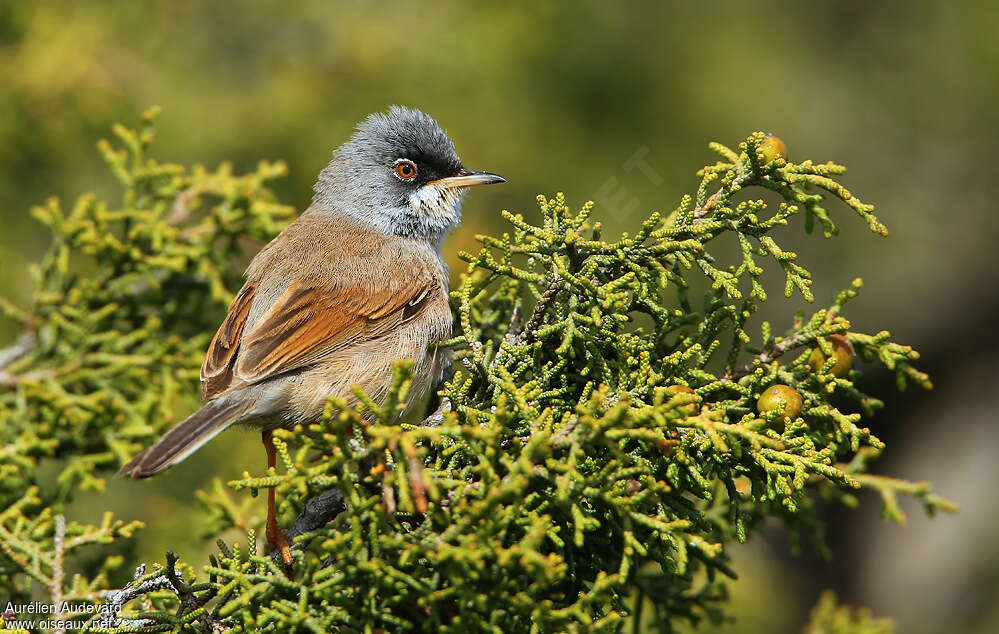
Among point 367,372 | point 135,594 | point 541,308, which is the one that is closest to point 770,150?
point 541,308

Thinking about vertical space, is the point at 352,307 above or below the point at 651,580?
above

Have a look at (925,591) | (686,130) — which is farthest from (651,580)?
(925,591)

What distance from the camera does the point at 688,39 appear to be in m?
7.62

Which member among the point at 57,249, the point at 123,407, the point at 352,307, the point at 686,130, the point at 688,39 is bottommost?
the point at 123,407

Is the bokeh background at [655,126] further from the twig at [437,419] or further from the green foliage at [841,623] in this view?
the twig at [437,419]

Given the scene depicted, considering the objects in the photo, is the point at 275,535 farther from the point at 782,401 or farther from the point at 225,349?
the point at 782,401

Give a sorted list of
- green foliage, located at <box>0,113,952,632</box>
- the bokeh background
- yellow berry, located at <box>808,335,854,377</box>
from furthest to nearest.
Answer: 1. the bokeh background
2. yellow berry, located at <box>808,335,854,377</box>
3. green foliage, located at <box>0,113,952,632</box>

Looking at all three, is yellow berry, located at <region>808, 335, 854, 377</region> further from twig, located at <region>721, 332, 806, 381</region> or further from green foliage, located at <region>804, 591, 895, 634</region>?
green foliage, located at <region>804, 591, 895, 634</region>

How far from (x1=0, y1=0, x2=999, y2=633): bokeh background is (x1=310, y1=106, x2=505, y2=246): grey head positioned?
36.3 inches

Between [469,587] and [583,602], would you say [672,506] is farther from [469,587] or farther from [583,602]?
[469,587]

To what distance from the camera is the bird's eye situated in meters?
4.79

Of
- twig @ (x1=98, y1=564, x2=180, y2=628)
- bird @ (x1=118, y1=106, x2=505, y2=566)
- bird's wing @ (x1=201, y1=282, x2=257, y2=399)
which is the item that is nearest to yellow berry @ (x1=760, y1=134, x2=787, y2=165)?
bird @ (x1=118, y1=106, x2=505, y2=566)

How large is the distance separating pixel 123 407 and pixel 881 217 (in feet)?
24.2

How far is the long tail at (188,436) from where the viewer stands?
9.68 feet
